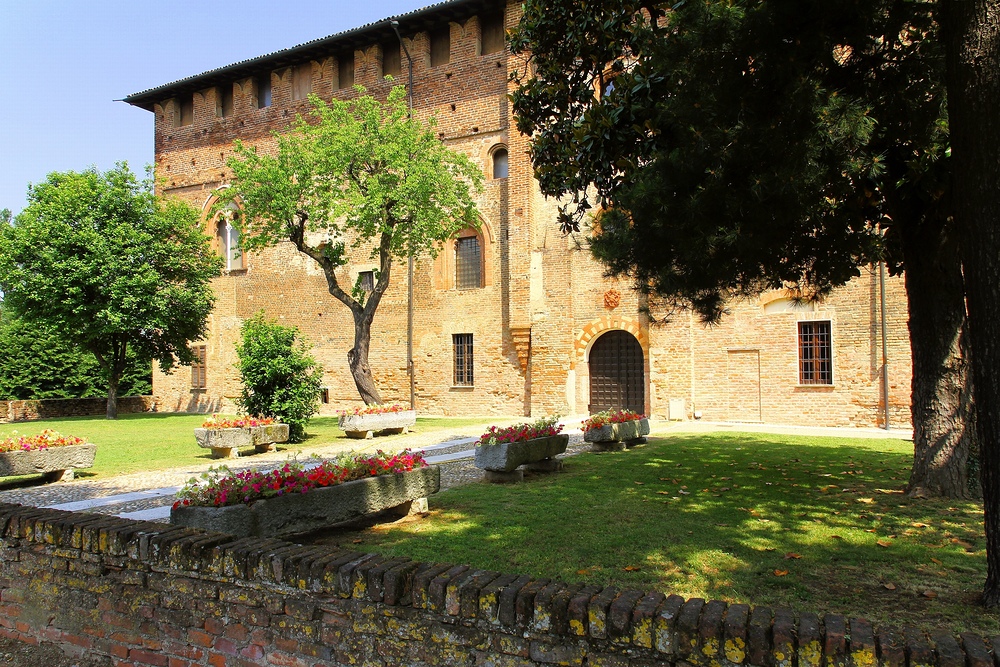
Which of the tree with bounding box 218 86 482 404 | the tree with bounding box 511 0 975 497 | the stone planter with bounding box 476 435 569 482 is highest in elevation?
the tree with bounding box 218 86 482 404

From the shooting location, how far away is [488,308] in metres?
21.3

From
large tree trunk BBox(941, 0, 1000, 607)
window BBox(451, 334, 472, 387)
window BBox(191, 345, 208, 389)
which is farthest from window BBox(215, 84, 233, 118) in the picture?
large tree trunk BBox(941, 0, 1000, 607)

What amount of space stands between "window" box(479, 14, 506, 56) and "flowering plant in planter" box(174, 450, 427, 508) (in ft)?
60.2

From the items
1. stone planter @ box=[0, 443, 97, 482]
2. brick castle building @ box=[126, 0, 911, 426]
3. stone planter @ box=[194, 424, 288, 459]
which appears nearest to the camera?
stone planter @ box=[0, 443, 97, 482]

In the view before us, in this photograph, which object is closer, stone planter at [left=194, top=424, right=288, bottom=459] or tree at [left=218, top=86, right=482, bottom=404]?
stone planter at [left=194, top=424, right=288, bottom=459]

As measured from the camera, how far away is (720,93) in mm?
5648

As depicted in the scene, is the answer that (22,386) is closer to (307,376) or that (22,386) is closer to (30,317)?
(30,317)

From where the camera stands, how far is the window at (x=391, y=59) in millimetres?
23156

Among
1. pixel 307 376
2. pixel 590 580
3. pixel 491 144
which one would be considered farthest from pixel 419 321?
pixel 590 580

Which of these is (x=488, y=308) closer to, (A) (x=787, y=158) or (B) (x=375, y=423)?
(B) (x=375, y=423)

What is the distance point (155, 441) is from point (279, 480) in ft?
36.5

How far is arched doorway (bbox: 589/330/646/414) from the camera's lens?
19375 millimetres

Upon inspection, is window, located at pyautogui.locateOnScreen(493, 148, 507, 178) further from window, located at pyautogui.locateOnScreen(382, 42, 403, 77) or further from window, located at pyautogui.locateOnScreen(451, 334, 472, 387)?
window, located at pyautogui.locateOnScreen(451, 334, 472, 387)

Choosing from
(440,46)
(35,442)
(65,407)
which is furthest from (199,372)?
(35,442)
